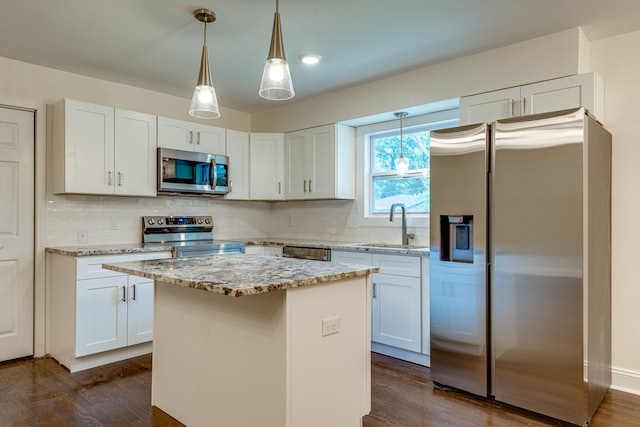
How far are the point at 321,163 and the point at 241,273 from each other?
2587 millimetres

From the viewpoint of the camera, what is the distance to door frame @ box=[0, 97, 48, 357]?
138 inches

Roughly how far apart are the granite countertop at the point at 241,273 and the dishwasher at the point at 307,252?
4.83ft

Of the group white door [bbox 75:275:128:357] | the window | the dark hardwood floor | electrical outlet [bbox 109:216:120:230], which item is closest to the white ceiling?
the window

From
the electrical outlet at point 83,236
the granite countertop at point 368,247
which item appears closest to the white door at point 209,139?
the granite countertop at point 368,247

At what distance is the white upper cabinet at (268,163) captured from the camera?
476 cm

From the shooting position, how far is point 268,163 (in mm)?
4770

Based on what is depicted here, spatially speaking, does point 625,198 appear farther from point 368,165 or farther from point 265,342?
point 265,342

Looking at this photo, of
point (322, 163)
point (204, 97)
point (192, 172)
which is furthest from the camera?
point (322, 163)

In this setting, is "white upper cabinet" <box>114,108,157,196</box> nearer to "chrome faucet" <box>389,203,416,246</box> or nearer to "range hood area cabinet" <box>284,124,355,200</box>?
"range hood area cabinet" <box>284,124,355,200</box>

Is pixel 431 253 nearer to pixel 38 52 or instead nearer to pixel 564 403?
pixel 564 403

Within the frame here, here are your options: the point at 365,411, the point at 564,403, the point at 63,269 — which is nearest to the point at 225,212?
the point at 63,269

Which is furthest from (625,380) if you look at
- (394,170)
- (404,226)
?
(394,170)

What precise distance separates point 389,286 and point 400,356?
1.93 feet

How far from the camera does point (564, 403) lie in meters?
2.34
